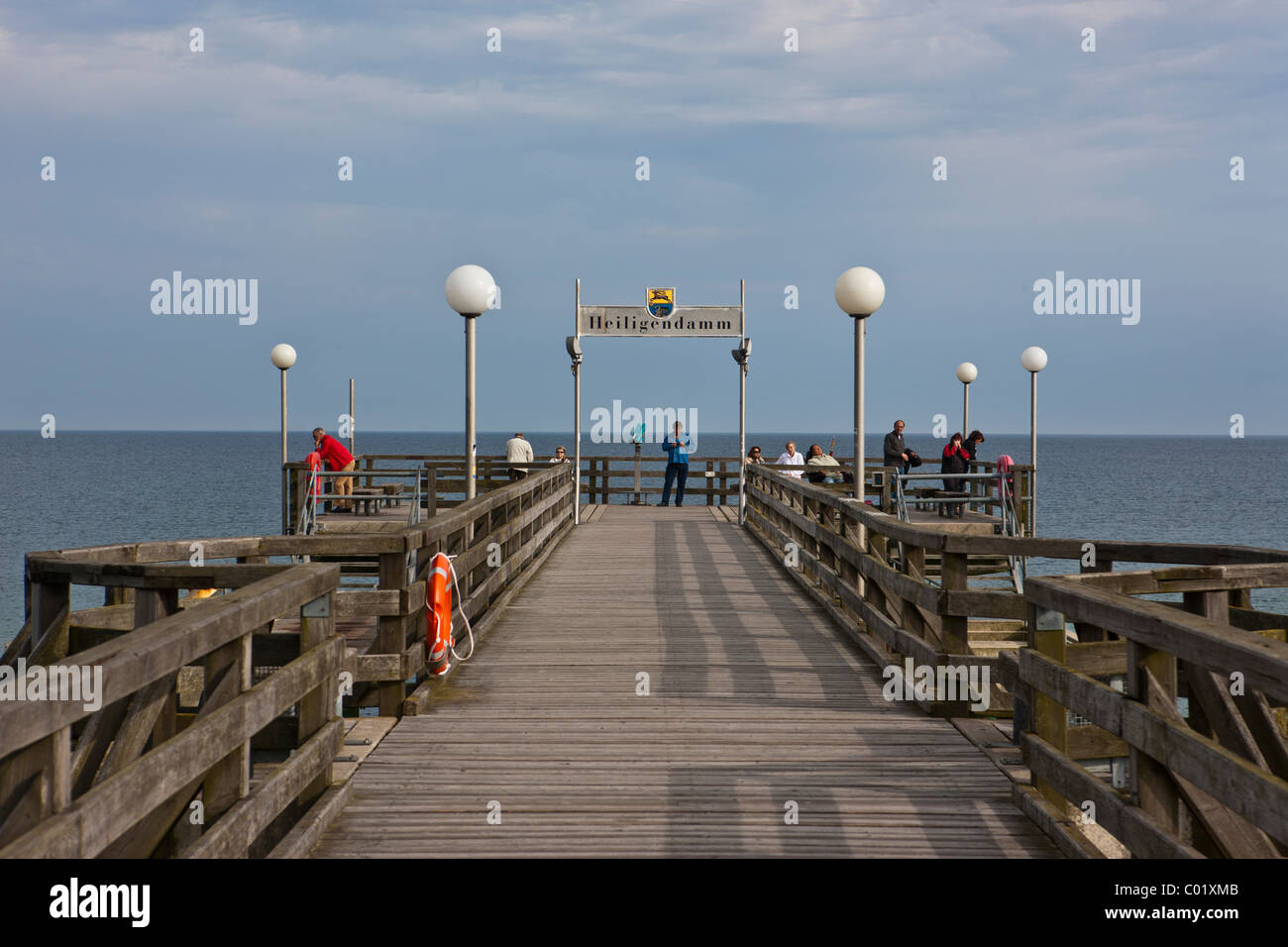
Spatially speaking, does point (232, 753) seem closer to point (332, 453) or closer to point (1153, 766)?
point (1153, 766)

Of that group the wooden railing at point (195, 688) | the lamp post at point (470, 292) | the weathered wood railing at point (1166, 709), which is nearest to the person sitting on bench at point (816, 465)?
the lamp post at point (470, 292)

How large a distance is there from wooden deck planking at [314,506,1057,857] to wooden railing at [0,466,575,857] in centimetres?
40

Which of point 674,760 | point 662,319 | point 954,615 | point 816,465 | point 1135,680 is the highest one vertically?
point 662,319

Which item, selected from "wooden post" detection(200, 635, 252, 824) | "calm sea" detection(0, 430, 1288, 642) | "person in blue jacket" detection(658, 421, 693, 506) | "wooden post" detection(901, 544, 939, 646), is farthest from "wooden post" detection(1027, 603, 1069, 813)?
→ "calm sea" detection(0, 430, 1288, 642)

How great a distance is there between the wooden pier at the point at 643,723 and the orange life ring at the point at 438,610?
180 mm

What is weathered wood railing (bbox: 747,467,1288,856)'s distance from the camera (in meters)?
3.47

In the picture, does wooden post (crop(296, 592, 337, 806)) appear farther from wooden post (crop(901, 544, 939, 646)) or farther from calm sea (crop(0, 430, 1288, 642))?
calm sea (crop(0, 430, 1288, 642))

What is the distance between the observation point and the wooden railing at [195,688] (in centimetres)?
279

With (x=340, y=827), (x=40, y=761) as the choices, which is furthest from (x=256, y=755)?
(x=40, y=761)

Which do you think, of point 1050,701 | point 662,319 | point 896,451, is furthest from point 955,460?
point 1050,701

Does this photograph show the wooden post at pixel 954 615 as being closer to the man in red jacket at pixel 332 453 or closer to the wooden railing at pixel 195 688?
the wooden railing at pixel 195 688

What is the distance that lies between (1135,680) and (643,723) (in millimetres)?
3109

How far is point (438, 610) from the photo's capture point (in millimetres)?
7223
